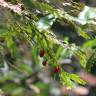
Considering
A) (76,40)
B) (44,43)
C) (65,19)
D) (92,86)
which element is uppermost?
(65,19)

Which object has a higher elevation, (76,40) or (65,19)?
(65,19)

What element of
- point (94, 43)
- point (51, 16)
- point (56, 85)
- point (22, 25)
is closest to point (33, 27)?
point (22, 25)

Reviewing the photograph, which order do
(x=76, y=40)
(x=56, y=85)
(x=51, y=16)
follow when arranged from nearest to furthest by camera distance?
(x=51, y=16)
(x=56, y=85)
(x=76, y=40)

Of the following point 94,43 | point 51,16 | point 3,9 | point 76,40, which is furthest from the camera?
point 76,40

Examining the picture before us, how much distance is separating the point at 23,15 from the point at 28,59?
2107 mm

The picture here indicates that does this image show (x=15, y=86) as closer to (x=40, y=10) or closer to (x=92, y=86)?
(x=92, y=86)

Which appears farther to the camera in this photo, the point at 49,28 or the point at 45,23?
the point at 49,28

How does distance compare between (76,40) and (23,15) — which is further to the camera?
(76,40)

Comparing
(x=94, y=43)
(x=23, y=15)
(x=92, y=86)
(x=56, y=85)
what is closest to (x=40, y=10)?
(x=23, y=15)

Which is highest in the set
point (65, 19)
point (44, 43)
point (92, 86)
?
point (65, 19)

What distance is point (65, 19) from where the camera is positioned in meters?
1.39

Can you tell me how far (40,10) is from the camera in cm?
140

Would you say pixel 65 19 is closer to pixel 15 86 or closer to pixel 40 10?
pixel 40 10

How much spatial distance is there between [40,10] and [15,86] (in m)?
1.60
